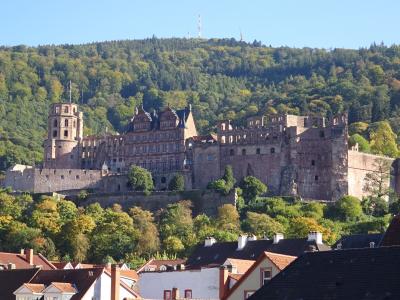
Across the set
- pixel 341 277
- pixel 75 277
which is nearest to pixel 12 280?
pixel 75 277

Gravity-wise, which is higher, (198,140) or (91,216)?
(198,140)

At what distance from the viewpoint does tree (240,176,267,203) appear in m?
125

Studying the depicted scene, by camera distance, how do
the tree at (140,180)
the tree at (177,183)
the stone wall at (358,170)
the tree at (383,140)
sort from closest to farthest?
the stone wall at (358,170), the tree at (177,183), the tree at (140,180), the tree at (383,140)

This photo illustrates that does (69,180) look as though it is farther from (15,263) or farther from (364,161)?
(15,263)

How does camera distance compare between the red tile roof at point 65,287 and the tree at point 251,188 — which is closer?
the red tile roof at point 65,287

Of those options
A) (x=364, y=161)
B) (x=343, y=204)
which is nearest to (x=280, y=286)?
(x=343, y=204)

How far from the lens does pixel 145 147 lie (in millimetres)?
140250

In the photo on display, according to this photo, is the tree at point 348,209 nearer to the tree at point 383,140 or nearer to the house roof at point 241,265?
the tree at point 383,140

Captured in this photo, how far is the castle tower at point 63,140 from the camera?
477ft

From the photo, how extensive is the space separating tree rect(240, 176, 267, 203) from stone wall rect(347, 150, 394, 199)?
915 cm

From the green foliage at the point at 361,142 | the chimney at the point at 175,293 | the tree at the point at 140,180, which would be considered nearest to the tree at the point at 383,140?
the green foliage at the point at 361,142

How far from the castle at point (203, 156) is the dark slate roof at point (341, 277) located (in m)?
90.0

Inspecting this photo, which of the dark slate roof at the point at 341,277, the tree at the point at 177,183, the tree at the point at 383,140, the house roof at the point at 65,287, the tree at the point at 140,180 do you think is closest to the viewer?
the dark slate roof at the point at 341,277

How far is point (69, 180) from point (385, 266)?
345 feet
